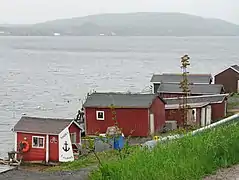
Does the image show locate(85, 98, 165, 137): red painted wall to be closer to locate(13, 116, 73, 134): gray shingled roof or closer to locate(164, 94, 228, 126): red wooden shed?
locate(164, 94, 228, 126): red wooden shed

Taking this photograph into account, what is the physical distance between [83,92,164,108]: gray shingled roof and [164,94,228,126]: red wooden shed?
212 cm

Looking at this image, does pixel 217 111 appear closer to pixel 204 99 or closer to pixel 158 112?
pixel 204 99

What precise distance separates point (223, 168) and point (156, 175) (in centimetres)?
99

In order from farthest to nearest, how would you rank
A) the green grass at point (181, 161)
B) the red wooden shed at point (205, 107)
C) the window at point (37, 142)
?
the red wooden shed at point (205, 107) → the window at point (37, 142) → the green grass at point (181, 161)

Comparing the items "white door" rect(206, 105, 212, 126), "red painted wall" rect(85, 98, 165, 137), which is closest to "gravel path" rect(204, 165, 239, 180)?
"red painted wall" rect(85, 98, 165, 137)

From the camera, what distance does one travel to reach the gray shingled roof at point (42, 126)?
81.5 ft

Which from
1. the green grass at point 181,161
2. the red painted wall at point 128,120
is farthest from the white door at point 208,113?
the green grass at point 181,161

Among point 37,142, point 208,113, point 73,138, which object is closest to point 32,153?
point 37,142

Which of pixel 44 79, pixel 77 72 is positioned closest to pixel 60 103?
pixel 44 79

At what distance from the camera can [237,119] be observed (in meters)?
9.05

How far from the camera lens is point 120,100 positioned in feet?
101

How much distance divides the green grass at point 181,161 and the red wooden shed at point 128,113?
2229 cm

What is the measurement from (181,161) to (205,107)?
1085 inches

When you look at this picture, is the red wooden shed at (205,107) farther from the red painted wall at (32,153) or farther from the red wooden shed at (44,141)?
the red painted wall at (32,153)
